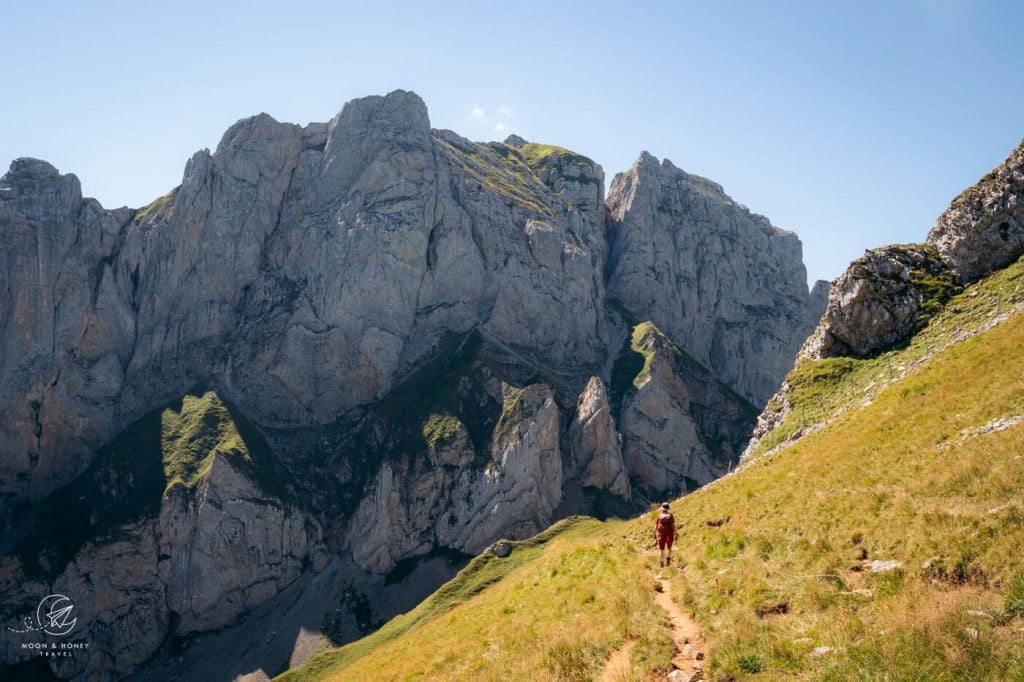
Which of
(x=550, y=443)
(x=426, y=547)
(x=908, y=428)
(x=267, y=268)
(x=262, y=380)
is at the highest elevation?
(x=267, y=268)

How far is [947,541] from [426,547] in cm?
11064

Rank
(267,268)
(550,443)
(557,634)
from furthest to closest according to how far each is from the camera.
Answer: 1. (267,268)
2. (550,443)
3. (557,634)

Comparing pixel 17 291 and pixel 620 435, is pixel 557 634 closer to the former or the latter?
pixel 620 435

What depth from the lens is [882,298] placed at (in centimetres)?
4928

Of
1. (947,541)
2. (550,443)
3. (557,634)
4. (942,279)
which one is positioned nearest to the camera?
(947,541)

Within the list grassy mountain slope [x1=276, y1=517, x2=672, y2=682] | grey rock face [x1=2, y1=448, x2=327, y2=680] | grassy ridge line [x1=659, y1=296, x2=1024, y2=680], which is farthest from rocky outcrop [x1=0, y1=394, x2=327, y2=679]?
grassy ridge line [x1=659, y1=296, x2=1024, y2=680]

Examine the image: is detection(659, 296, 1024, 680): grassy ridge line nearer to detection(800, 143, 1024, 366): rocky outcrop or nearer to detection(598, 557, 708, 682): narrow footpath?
detection(598, 557, 708, 682): narrow footpath

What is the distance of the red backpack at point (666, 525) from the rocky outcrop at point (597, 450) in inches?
4264

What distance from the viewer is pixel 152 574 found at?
4409 inches

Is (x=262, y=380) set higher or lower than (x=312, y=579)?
higher

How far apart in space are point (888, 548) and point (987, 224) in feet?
134

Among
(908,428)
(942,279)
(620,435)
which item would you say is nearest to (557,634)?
(908,428)

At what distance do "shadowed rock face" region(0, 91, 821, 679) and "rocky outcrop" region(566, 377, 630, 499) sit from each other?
0.50m

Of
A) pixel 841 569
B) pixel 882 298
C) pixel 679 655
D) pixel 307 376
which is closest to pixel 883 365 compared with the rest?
pixel 882 298
